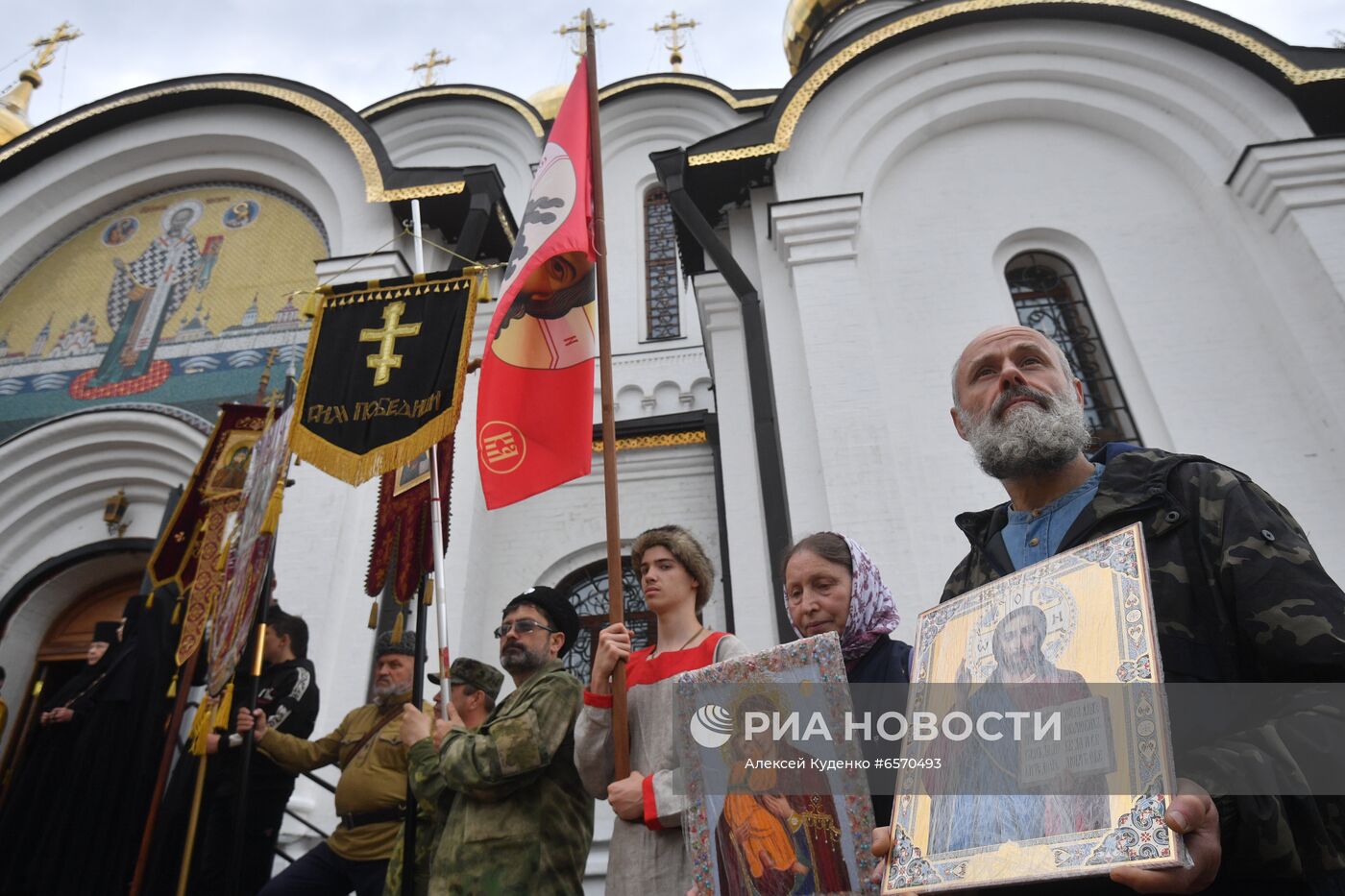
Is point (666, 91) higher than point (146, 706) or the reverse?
higher

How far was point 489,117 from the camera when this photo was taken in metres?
10.4

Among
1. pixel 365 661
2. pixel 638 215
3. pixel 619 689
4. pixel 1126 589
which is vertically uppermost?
pixel 638 215

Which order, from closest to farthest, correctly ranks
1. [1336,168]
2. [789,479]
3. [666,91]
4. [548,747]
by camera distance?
[548,747]
[789,479]
[1336,168]
[666,91]

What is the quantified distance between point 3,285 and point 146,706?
6415mm

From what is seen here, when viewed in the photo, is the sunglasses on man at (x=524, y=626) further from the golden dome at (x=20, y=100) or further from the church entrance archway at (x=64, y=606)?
the golden dome at (x=20, y=100)

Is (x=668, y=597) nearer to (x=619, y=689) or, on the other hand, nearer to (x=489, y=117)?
(x=619, y=689)

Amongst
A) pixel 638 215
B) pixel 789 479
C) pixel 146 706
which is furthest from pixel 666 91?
pixel 146 706

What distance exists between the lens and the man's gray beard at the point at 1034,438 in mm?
1565

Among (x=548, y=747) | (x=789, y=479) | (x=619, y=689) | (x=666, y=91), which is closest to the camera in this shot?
(x=619, y=689)

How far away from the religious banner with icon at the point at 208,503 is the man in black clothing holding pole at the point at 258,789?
1.09m

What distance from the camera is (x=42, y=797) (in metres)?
4.15

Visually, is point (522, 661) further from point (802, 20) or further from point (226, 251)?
point (802, 20)

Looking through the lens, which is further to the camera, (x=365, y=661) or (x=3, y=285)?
(x=3, y=285)

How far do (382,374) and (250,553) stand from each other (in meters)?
1.12
